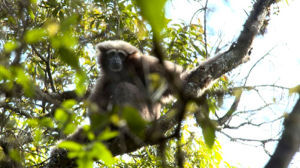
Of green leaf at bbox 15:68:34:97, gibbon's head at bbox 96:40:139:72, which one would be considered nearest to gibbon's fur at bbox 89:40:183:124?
gibbon's head at bbox 96:40:139:72

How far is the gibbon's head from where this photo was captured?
6746 mm

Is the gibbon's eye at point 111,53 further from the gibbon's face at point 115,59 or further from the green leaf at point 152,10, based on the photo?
the green leaf at point 152,10

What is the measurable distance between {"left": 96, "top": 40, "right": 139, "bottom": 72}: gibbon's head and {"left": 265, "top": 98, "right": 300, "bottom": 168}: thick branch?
5.42 metres

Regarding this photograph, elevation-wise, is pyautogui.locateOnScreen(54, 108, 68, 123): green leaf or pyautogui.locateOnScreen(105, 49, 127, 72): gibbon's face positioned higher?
pyautogui.locateOnScreen(105, 49, 127, 72): gibbon's face

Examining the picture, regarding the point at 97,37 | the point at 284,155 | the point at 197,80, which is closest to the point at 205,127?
the point at 284,155

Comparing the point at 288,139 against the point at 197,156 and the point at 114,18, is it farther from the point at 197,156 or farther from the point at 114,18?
the point at 114,18

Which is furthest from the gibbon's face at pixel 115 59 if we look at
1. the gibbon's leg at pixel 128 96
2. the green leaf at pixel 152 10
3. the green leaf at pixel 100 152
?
the green leaf at pixel 152 10

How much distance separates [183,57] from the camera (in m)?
6.85

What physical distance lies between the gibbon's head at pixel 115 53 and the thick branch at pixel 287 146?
5.42 m

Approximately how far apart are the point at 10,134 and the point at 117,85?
2129 millimetres

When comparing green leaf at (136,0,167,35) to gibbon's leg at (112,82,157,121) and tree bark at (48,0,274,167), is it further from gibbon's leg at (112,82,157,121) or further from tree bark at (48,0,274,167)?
gibbon's leg at (112,82,157,121)

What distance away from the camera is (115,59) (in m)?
6.79

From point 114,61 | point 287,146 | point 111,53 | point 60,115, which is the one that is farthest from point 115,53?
point 287,146

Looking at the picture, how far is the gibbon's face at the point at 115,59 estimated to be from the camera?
6.72 metres
